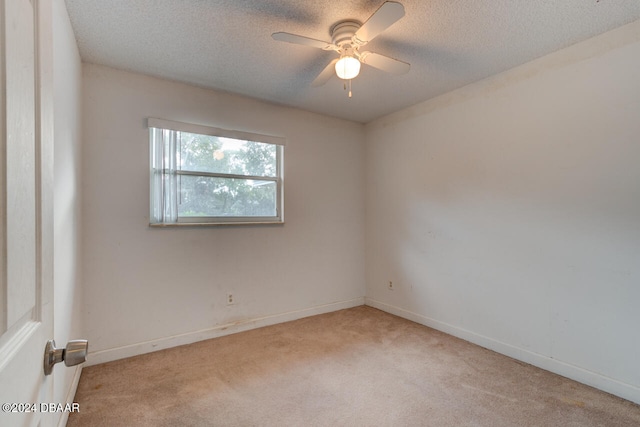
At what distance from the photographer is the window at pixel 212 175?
2.63m

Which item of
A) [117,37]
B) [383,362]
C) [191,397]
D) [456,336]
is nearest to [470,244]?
[456,336]

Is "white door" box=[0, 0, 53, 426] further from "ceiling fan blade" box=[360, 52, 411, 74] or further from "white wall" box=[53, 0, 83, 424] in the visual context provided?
"ceiling fan blade" box=[360, 52, 411, 74]

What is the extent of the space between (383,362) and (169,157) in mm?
2514

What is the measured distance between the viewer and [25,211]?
21.8 inches

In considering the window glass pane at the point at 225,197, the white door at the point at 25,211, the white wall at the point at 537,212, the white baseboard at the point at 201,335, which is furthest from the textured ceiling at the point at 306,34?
the white baseboard at the point at 201,335

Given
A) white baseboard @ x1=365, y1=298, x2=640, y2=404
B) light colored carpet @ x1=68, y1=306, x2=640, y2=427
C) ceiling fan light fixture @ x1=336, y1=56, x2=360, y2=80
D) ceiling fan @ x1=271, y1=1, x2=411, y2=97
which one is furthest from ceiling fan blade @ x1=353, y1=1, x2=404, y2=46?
white baseboard @ x1=365, y1=298, x2=640, y2=404

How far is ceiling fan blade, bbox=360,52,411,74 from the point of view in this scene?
77.9 inches

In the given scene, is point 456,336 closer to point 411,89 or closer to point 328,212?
point 328,212

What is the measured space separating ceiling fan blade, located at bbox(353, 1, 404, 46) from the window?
1.67 metres

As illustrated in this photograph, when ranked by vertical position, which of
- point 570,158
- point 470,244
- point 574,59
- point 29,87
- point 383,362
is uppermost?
point 574,59

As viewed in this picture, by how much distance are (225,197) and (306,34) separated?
1653mm

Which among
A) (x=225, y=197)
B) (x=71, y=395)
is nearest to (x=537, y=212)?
(x=225, y=197)

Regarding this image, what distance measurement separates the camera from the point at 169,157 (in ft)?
8.73

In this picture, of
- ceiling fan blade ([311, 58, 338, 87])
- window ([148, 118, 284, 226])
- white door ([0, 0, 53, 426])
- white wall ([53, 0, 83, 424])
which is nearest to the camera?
white door ([0, 0, 53, 426])
